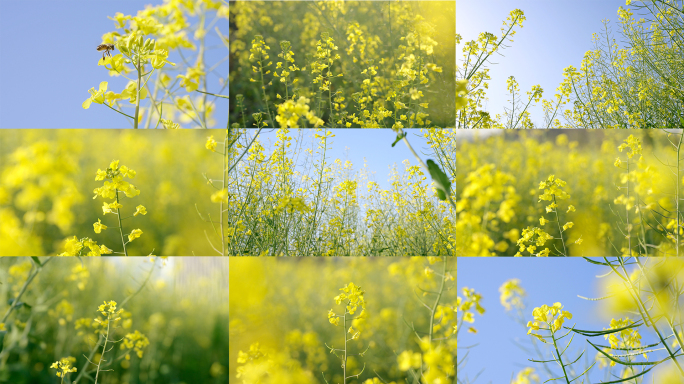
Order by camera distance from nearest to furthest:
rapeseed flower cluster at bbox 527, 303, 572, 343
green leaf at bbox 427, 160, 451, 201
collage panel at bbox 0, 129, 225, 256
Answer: green leaf at bbox 427, 160, 451, 201 < rapeseed flower cluster at bbox 527, 303, 572, 343 < collage panel at bbox 0, 129, 225, 256

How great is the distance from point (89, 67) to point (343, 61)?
1.03 metres

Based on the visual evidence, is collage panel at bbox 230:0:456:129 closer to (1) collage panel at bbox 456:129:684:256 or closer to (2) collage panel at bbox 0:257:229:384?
(1) collage panel at bbox 456:129:684:256

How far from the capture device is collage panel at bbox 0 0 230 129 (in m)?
1.61

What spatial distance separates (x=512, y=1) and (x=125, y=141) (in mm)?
1711

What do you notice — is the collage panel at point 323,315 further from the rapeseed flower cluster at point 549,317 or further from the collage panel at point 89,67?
the collage panel at point 89,67

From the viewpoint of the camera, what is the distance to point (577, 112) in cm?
177

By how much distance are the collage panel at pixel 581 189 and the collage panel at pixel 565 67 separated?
0.25 feet

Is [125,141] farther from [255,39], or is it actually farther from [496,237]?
[496,237]

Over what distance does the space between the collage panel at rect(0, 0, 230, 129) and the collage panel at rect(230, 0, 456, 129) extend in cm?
11

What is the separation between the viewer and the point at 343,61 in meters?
1.75

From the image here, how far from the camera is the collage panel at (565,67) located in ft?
5.69

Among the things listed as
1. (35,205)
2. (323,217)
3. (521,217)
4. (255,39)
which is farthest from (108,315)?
(521,217)

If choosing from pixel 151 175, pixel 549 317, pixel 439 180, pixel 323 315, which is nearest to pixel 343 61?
Answer: pixel 151 175

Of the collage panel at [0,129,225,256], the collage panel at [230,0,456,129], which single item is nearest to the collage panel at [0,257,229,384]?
the collage panel at [0,129,225,256]
